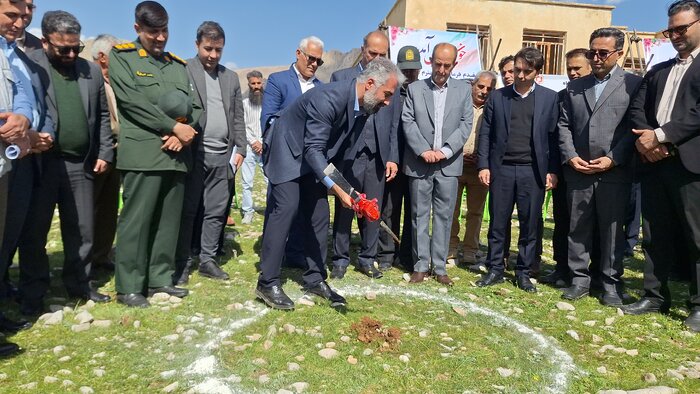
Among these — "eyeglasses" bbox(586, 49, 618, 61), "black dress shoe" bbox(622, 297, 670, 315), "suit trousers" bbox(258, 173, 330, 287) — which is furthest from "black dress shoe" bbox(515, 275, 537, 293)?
"eyeglasses" bbox(586, 49, 618, 61)

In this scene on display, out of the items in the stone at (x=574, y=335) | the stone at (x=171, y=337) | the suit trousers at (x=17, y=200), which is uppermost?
the suit trousers at (x=17, y=200)

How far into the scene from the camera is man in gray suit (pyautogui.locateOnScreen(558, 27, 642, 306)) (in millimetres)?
4875

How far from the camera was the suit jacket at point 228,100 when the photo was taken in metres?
5.22

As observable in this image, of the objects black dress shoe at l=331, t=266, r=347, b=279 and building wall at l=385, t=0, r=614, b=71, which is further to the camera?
building wall at l=385, t=0, r=614, b=71

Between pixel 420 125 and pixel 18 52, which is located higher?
pixel 18 52

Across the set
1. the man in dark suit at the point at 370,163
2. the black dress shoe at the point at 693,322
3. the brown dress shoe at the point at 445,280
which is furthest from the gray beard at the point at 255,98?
the black dress shoe at the point at 693,322

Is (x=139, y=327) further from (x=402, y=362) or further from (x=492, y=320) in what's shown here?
(x=492, y=320)

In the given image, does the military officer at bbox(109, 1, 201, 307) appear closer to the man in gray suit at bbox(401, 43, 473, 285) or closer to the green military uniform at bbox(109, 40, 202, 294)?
the green military uniform at bbox(109, 40, 202, 294)

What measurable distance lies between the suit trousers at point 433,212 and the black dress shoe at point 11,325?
374 cm

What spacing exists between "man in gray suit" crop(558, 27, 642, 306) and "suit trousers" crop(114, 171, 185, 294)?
4056 millimetres

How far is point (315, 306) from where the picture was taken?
15.0 feet

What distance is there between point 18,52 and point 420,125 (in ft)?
12.3

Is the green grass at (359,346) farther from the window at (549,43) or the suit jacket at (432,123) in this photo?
the window at (549,43)

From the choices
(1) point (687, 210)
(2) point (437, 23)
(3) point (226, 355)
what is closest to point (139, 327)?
(3) point (226, 355)
